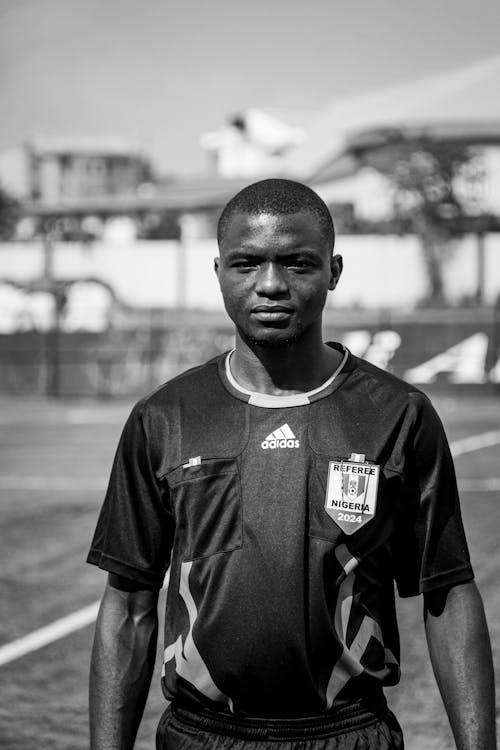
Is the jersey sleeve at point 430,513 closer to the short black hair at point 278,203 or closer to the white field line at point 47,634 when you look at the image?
the short black hair at point 278,203

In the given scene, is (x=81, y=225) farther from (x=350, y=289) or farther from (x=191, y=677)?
(x=191, y=677)

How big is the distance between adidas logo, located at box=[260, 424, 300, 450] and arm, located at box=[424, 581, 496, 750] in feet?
1.61

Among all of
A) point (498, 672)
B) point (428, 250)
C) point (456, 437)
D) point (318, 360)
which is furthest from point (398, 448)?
point (428, 250)

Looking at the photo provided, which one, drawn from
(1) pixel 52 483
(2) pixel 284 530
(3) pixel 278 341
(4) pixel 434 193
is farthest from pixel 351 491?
(4) pixel 434 193

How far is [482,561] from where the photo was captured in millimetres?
9086

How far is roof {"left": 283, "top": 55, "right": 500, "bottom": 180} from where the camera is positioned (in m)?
45.7

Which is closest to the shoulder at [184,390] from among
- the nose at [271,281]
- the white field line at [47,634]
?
the nose at [271,281]

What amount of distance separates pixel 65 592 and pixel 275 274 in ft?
20.0

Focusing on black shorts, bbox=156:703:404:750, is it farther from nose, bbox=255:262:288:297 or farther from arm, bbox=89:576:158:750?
nose, bbox=255:262:288:297

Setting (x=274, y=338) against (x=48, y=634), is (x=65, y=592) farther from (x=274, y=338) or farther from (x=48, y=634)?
(x=274, y=338)

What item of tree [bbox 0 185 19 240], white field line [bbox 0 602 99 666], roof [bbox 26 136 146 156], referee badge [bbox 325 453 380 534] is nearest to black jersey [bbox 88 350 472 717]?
referee badge [bbox 325 453 380 534]

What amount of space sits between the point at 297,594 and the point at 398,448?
395mm

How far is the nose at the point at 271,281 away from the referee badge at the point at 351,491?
0.40 metres

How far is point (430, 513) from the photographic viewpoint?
2.71 meters
